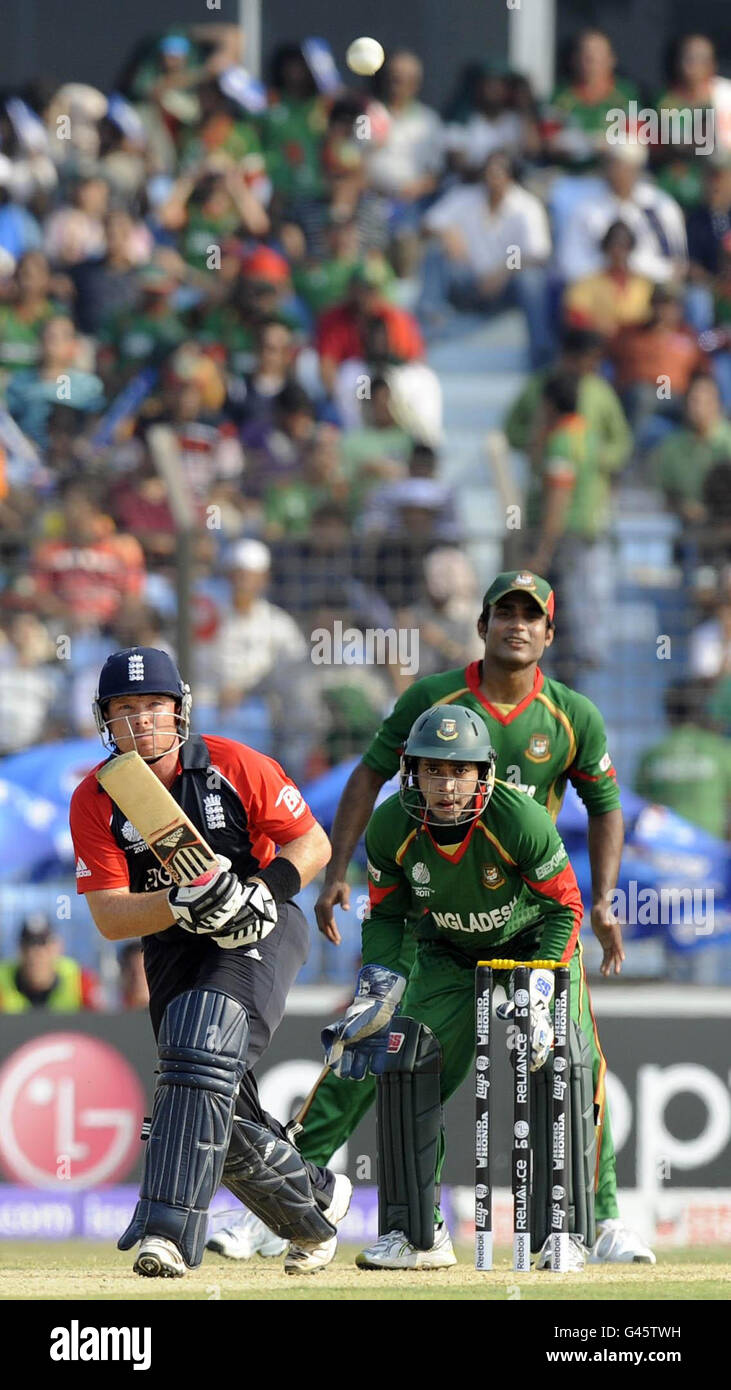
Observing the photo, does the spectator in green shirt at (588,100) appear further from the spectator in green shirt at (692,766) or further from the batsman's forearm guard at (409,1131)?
the batsman's forearm guard at (409,1131)

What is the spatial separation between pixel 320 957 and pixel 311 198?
22.9 feet

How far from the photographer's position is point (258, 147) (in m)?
16.3

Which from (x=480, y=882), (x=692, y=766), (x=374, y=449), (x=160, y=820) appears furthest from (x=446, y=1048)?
(x=374, y=449)

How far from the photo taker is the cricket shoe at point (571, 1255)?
261 inches

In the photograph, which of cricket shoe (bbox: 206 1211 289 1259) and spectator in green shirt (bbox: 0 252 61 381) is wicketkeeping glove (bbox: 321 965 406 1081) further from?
spectator in green shirt (bbox: 0 252 61 381)

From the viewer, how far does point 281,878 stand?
659 centimetres

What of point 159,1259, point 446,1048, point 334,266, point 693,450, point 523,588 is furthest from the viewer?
point 334,266

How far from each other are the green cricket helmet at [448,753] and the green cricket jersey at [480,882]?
0.04 m

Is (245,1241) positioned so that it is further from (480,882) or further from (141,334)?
(141,334)

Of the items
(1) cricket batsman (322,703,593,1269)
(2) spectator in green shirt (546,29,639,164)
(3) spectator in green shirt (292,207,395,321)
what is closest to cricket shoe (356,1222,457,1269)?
(1) cricket batsman (322,703,593,1269)

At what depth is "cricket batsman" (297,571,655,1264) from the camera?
773 cm

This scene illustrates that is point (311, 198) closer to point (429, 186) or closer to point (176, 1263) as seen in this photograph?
point (429, 186)

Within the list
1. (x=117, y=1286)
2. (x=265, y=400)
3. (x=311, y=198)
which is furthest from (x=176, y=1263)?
(x=311, y=198)

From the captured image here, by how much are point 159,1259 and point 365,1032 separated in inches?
42.1
